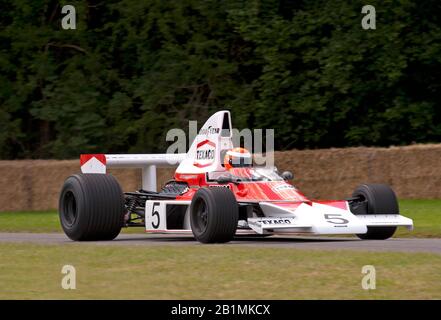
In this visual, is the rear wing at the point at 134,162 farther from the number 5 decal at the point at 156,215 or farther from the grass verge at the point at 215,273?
the grass verge at the point at 215,273

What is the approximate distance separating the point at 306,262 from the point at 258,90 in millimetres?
16455

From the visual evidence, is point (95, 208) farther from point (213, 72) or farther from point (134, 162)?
point (213, 72)

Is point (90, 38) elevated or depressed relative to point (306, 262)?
elevated

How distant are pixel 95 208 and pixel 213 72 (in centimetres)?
1347

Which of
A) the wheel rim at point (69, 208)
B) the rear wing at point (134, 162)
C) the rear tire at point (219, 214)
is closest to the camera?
the rear tire at point (219, 214)

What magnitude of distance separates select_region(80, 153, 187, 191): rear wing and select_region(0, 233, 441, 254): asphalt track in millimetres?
1031

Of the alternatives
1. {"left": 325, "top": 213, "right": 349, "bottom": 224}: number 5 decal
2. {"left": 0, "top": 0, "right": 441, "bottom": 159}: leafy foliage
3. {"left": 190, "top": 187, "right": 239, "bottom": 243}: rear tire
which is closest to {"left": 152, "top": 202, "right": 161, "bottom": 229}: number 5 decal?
{"left": 190, "top": 187, "right": 239, "bottom": 243}: rear tire

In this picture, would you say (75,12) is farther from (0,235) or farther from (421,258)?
(421,258)

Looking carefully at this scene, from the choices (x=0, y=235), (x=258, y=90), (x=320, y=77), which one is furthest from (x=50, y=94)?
(x=0, y=235)

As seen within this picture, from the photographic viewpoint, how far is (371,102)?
2666cm

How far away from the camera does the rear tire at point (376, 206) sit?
15.1m

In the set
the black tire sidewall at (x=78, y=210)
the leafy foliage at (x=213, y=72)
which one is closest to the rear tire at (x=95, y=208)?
the black tire sidewall at (x=78, y=210)

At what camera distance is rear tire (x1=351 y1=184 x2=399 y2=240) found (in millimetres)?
15070

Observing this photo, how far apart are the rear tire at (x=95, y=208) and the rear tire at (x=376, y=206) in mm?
3415
